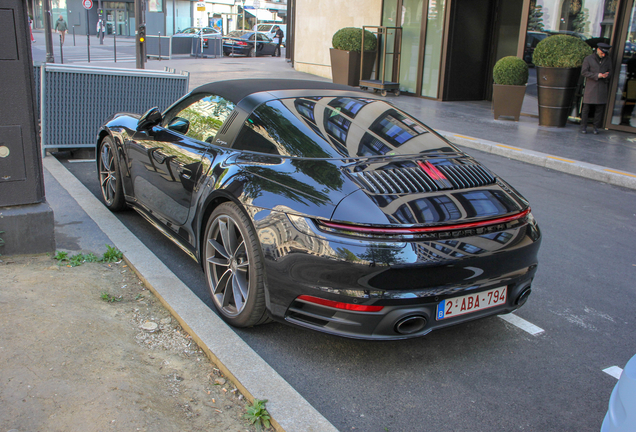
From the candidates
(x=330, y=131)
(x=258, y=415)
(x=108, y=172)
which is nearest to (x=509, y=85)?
(x=108, y=172)

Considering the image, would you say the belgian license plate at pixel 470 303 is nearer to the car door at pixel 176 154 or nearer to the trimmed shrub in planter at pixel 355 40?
the car door at pixel 176 154

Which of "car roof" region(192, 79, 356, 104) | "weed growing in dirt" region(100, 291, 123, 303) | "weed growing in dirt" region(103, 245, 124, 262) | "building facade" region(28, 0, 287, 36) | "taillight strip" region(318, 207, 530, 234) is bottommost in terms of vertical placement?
"weed growing in dirt" region(100, 291, 123, 303)

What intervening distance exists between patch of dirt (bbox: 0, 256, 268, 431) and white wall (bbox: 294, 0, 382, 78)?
1644 cm

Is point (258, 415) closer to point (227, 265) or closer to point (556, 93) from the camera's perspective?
point (227, 265)

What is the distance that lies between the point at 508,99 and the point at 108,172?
30.9 feet

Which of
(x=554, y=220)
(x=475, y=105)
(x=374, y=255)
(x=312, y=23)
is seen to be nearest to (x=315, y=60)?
(x=312, y=23)

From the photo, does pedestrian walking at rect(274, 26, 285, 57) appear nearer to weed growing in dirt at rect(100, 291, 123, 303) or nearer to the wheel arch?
the wheel arch

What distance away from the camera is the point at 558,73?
11.4 metres

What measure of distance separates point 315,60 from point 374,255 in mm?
19869

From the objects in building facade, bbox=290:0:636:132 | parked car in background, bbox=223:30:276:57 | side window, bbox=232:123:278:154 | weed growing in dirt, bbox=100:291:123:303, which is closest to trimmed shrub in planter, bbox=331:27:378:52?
building facade, bbox=290:0:636:132

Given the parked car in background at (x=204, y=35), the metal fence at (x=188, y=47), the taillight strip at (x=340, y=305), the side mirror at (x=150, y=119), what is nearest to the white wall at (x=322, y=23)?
the metal fence at (x=188, y=47)

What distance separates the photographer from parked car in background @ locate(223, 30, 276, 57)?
112 feet

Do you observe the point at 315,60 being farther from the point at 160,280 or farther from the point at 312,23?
the point at 160,280

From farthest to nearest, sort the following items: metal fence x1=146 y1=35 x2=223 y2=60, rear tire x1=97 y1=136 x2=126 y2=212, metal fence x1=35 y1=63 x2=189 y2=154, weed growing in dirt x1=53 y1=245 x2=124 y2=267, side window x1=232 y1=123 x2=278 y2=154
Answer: metal fence x1=146 y1=35 x2=223 y2=60 < metal fence x1=35 y1=63 x2=189 y2=154 < rear tire x1=97 y1=136 x2=126 y2=212 < weed growing in dirt x1=53 y1=245 x2=124 y2=267 < side window x1=232 y1=123 x2=278 y2=154
